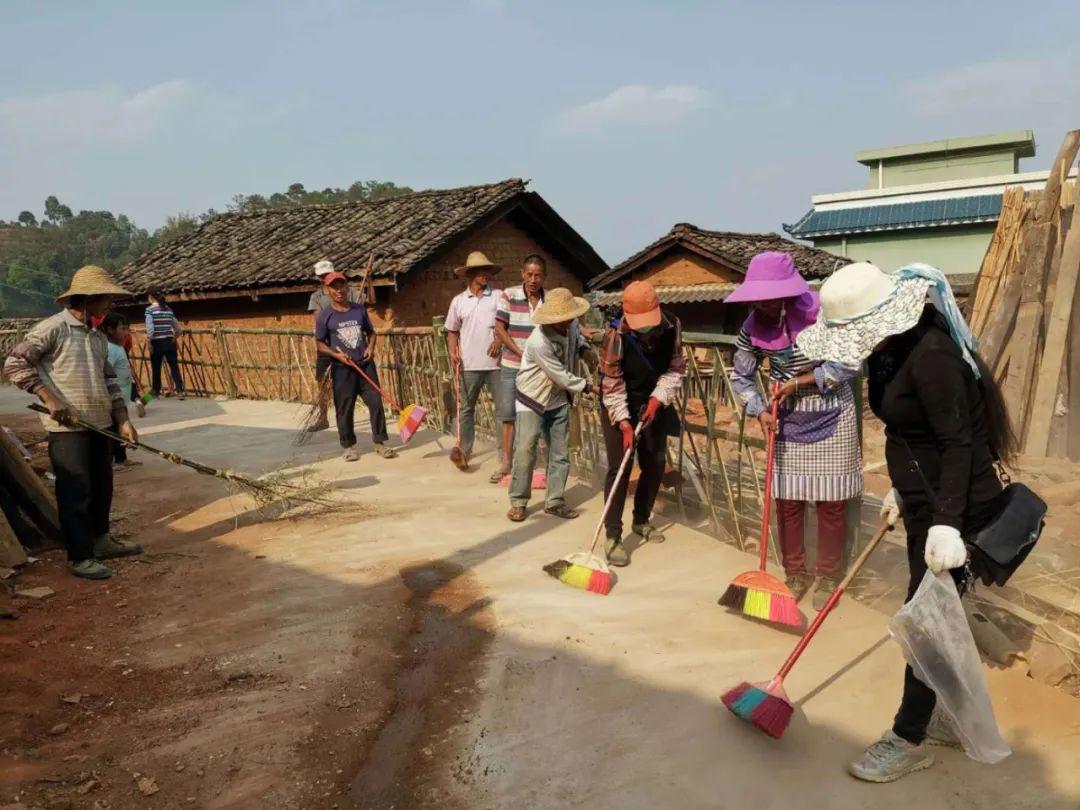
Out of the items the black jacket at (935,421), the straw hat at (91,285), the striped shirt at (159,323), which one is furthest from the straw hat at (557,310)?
the striped shirt at (159,323)

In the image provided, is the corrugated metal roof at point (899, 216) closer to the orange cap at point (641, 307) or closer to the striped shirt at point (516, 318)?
the striped shirt at point (516, 318)

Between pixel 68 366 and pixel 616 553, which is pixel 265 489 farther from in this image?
pixel 616 553

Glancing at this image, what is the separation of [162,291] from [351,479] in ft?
35.6

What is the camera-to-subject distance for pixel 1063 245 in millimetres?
5785

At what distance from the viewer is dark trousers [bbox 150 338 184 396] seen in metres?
13.5

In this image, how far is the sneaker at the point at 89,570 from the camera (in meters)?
4.95

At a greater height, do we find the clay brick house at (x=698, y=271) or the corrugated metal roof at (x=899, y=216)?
the corrugated metal roof at (x=899, y=216)

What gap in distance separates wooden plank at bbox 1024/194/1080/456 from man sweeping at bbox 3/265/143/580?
19.7ft

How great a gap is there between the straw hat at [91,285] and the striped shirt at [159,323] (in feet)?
28.9

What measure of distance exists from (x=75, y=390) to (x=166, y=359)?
9470 mm

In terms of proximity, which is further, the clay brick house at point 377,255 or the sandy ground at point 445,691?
the clay brick house at point 377,255

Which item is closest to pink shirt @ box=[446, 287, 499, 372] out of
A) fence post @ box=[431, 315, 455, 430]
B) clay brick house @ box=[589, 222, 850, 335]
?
fence post @ box=[431, 315, 455, 430]

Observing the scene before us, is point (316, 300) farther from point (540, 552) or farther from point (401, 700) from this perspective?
point (401, 700)

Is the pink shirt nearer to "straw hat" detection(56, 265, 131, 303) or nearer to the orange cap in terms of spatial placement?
the orange cap
